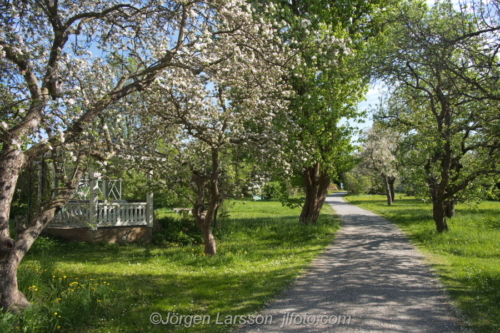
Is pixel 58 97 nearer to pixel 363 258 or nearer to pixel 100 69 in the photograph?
pixel 100 69

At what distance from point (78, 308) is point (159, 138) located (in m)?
5.78

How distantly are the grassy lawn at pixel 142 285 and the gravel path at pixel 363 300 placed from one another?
53cm

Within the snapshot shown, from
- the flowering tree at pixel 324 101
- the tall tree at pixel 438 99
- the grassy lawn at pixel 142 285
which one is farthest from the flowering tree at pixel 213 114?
the tall tree at pixel 438 99

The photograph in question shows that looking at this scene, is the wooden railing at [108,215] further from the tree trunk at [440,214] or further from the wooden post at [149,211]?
the tree trunk at [440,214]

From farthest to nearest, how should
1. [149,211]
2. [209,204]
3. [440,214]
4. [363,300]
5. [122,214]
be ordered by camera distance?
[149,211]
[122,214]
[440,214]
[209,204]
[363,300]

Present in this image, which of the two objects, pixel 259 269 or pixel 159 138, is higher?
pixel 159 138

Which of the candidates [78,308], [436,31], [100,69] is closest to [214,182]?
[100,69]

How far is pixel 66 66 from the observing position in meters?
7.31

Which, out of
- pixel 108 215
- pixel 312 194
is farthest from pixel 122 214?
pixel 312 194

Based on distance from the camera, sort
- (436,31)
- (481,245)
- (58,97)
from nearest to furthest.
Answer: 1. (58,97)
2. (436,31)
3. (481,245)

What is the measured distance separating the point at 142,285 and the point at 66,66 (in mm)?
4494

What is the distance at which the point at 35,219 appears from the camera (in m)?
5.79

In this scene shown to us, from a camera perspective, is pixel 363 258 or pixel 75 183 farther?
pixel 363 258

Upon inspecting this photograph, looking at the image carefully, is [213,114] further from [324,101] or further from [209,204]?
[324,101]
